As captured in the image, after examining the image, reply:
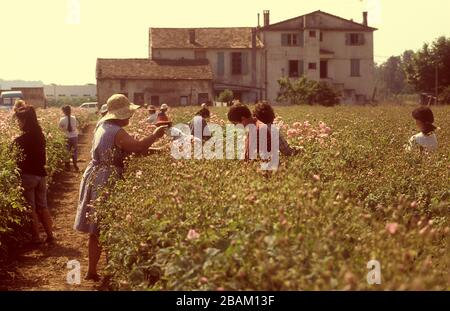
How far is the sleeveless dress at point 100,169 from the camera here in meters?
7.83

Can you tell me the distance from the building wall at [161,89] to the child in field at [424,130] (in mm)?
50087

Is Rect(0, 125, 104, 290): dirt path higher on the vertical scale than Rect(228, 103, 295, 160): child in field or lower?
lower

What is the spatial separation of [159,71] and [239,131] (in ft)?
168

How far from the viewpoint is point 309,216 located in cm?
431

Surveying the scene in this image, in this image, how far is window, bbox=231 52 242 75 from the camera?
6406cm

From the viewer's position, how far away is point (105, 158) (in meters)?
7.85

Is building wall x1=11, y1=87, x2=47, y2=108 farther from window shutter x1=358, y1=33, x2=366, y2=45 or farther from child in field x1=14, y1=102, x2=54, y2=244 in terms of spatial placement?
child in field x1=14, y1=102, x2=54, y2=244

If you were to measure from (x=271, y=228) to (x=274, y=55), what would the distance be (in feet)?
199

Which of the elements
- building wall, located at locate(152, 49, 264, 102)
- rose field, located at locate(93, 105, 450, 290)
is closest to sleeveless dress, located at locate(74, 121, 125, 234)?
rose field, located at locate(93, 105, 450, 290)

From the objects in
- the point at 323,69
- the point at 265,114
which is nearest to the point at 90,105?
the point at 323,69

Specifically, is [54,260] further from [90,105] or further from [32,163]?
[90,105]

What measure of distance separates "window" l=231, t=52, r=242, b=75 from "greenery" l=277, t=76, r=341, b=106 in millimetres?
7547
